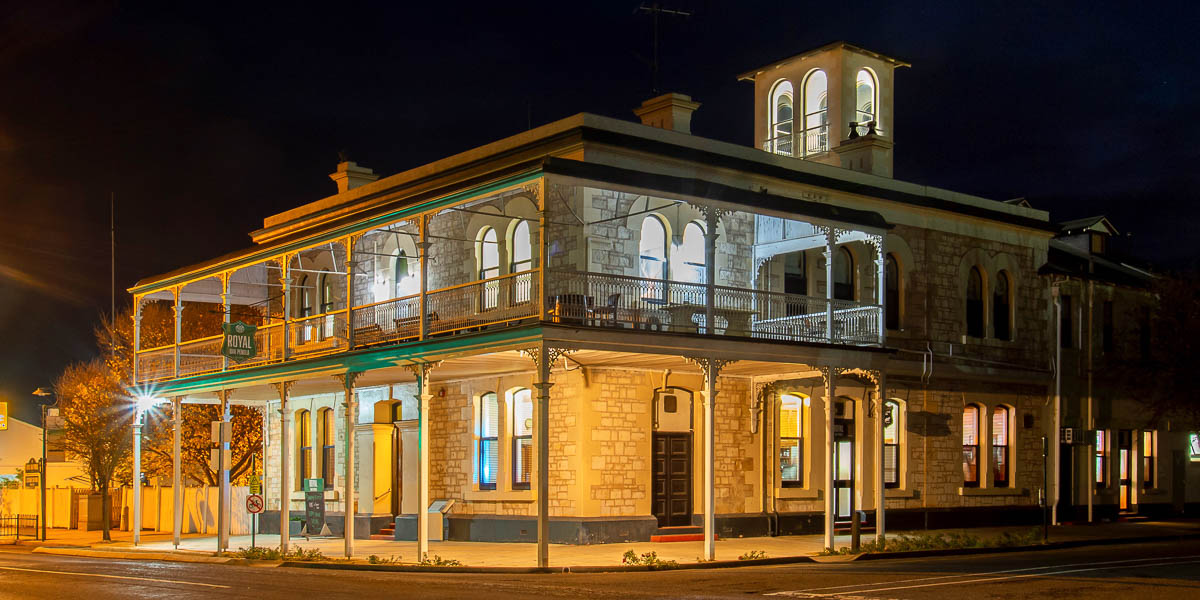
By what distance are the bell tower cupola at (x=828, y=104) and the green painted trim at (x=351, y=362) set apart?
1328cm

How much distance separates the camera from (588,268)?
24000 mm

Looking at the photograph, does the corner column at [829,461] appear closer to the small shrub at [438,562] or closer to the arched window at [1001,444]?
the small shrub at [438,562]

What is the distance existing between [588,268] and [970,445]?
1175 cm

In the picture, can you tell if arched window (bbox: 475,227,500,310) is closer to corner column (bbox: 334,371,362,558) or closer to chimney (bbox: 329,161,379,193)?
corner column (bbox: 334,371,362,558)

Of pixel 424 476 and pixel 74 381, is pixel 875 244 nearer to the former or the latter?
pixel 424 476

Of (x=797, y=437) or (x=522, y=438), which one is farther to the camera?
(x=797, y=437)

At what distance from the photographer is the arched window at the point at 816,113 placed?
Answer: 106 ft

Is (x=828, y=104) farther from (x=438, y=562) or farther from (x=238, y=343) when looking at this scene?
(x=438, y=562)

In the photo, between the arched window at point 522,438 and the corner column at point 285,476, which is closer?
the corner column at point 285,476

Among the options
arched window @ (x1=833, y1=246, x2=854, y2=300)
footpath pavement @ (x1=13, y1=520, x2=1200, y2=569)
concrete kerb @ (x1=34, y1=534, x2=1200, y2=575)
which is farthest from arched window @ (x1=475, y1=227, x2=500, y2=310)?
arched window @ (x1=833, y1=246, x2=854, y2=300)

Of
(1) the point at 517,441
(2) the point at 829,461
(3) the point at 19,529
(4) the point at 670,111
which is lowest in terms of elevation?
(3) the point at 19,529

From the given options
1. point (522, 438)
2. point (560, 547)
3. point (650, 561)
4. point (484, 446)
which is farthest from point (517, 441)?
point (650, 561)

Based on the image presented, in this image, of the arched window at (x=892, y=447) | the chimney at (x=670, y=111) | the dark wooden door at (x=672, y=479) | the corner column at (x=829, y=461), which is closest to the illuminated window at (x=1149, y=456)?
the arched window at (x=892, y=447)

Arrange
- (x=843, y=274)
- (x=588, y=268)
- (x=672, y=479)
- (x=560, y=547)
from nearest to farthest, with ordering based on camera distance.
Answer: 1. (x=560, y=547)
2. (x=588, y=268)
3. (x=672, y=479)
4. (x=843, y=274)
